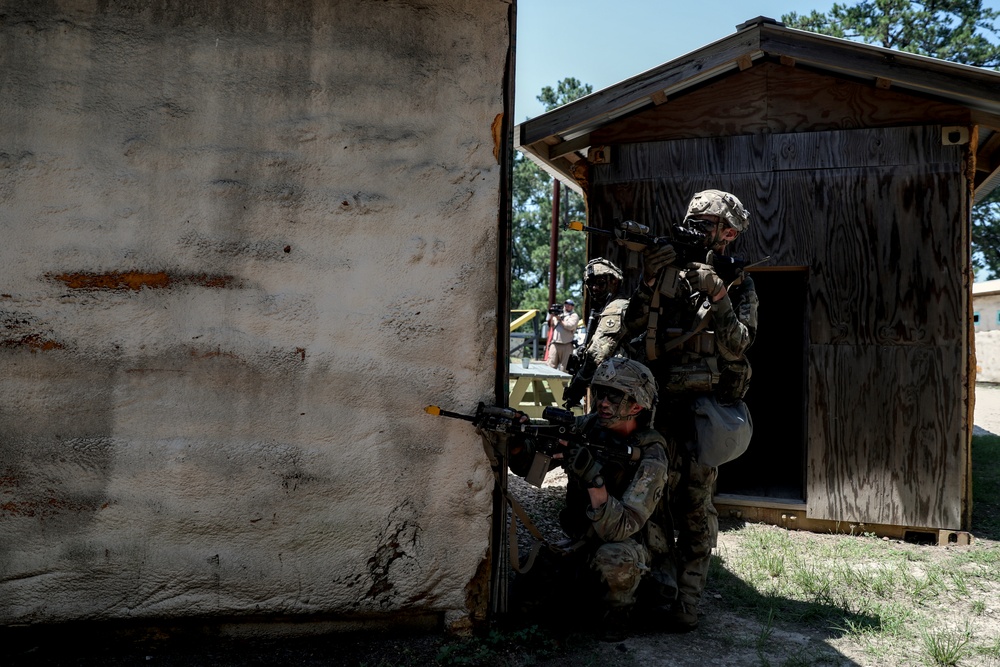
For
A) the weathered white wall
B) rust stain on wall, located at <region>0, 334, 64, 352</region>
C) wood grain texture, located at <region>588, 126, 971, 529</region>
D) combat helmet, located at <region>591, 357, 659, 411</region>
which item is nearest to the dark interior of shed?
wood grain texture, located at <region>588, 126, 971, 529</region>

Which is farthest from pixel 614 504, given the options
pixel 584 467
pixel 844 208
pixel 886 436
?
pixel 844 208

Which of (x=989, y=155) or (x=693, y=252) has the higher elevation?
(x=989, y=155)

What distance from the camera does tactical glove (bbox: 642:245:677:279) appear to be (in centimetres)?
394

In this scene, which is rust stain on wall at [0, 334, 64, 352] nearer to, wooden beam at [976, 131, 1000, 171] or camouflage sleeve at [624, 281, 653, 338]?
camouflage sleeve at [624, 281, 653, 338]

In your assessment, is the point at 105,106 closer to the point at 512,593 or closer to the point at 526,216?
the point at 512,593

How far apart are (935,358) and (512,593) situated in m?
3.51

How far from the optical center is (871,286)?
219 inches

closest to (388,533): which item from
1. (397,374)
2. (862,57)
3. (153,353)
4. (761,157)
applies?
(397,374)

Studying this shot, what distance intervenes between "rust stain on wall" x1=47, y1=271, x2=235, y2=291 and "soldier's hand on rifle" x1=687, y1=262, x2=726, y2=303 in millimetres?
2162

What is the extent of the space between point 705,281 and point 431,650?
6.95 ft

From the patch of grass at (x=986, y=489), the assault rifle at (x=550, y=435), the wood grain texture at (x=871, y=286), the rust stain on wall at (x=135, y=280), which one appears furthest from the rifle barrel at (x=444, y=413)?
the patch of grass at (x=986, y=489)

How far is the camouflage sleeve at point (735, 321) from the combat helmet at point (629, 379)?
465 millimetres

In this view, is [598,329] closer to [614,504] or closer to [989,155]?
[614,504]

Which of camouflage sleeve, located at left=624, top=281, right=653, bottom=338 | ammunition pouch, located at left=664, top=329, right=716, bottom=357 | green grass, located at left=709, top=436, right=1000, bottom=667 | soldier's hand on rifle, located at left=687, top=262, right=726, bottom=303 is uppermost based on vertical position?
soldier's hand on rifle, located at left=687, top=262, right=726, bottom=303
